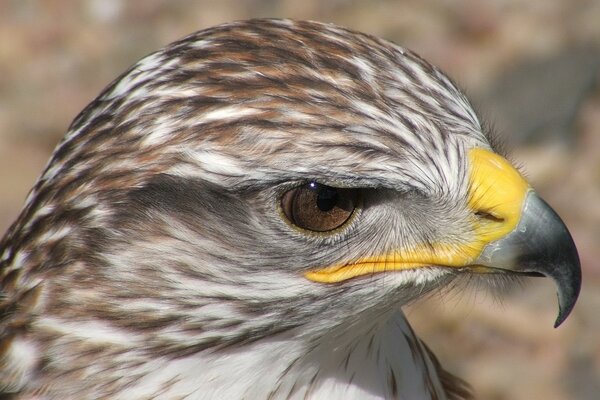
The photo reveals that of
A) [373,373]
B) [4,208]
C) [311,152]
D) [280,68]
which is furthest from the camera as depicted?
[4,208]

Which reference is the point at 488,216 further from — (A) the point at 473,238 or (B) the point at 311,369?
(B) the point at 311,369

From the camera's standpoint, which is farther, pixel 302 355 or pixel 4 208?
pixel 4 208

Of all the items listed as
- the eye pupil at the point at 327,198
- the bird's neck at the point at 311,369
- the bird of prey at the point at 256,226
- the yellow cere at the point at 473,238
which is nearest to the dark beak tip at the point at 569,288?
the bird of prey at the point at 256,226

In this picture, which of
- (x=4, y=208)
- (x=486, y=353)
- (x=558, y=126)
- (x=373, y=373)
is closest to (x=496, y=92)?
(x=558, y=126)

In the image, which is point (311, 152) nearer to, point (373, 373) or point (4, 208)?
point (373, 373)

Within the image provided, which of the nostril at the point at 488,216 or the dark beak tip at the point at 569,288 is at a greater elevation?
the nostril at the point at 488,216

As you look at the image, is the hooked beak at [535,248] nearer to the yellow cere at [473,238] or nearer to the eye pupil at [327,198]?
the yellow cere at [473,238]
